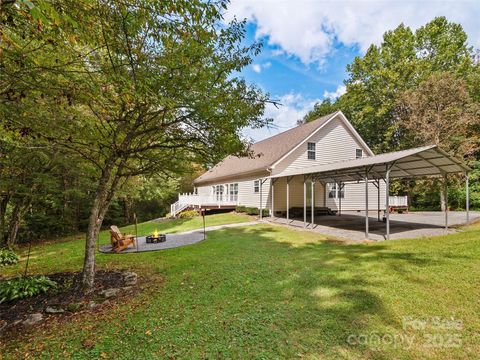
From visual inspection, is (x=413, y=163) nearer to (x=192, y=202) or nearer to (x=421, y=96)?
(x=421, y=96)

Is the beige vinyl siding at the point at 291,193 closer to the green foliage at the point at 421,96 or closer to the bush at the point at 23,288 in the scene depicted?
the green foliage at the point at 421,96

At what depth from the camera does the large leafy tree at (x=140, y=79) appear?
3412 mm

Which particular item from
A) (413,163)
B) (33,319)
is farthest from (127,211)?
(413,163)

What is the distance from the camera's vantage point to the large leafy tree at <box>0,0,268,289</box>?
3.41 m

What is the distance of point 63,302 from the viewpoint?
4637 mm

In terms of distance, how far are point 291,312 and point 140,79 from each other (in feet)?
13.8

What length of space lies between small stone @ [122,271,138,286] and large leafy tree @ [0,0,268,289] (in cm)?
77

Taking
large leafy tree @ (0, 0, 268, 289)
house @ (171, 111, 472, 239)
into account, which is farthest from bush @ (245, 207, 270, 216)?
large leafy tree @ (0, 0, 268, 289)

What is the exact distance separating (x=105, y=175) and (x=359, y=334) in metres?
5.12

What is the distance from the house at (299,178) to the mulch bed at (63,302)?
11.7m

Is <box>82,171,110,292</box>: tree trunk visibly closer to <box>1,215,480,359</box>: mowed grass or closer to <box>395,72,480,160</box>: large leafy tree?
<box>1,215,480,359</box>: mowed grass

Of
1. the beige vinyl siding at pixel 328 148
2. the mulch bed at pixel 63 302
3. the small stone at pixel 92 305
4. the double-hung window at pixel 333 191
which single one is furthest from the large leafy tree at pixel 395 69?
the small stone at pixel 92 305

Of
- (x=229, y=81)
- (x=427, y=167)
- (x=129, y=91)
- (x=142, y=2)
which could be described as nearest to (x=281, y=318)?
(x=129, y=91)

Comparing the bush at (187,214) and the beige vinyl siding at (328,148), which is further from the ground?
the beige vinyl siding at (328,148)
